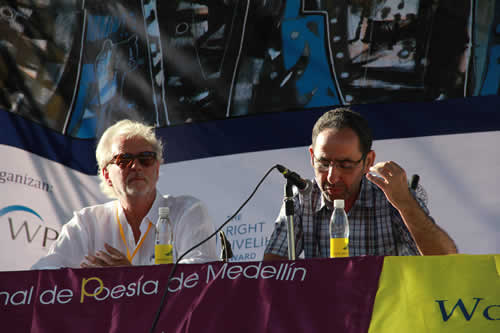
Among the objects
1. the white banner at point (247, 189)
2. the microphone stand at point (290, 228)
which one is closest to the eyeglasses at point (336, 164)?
the microphone stand at point (290, 228)

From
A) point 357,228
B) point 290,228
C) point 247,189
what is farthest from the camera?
point 247,189

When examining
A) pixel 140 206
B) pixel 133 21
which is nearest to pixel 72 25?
pixel 133 21

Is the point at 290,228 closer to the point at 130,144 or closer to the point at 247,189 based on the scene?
the point at 130,144

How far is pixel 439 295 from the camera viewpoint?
1415 millimetres

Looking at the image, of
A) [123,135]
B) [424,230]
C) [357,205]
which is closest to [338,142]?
[357,205]

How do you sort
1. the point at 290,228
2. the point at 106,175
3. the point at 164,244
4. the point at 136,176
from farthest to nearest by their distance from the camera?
the point at 106,175, the point at 136,176, the point at 164,244, the point at 290,228

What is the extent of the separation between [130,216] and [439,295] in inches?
62.9

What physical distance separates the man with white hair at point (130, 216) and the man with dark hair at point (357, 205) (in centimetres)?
40

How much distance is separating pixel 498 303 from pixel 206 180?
2192mm

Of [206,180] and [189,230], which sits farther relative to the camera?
[206,180]

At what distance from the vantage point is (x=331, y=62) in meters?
3.20

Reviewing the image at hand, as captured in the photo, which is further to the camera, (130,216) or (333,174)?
(130,216)

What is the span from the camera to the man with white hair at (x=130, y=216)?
2531 millimetres

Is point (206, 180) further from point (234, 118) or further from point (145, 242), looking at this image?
point (145, 242)
